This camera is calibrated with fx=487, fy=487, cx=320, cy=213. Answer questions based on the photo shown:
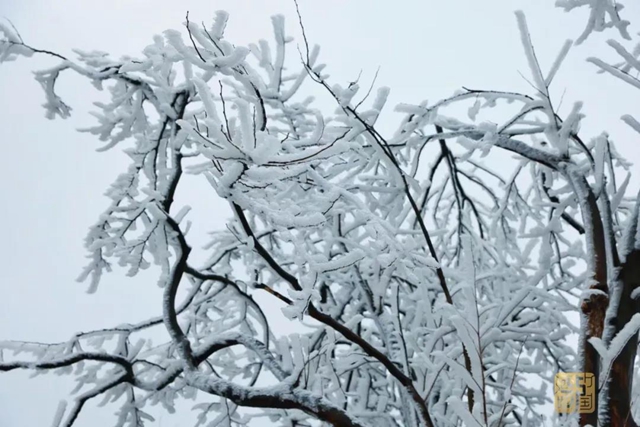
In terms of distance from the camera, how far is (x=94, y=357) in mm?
2695

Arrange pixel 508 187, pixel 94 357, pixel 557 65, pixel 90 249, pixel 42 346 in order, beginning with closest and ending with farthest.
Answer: pixel 557 65 < pixel 94 357 < pixel 42 346 < pixel 90 249 < pixel 508 187

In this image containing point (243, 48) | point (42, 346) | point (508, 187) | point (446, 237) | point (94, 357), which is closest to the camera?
point (243, 48)

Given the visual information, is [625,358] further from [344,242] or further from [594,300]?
[344,242]

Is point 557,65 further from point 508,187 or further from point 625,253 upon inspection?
point 508,187

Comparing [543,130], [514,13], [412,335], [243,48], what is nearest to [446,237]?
[412,335]

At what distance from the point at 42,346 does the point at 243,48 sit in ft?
7.90
